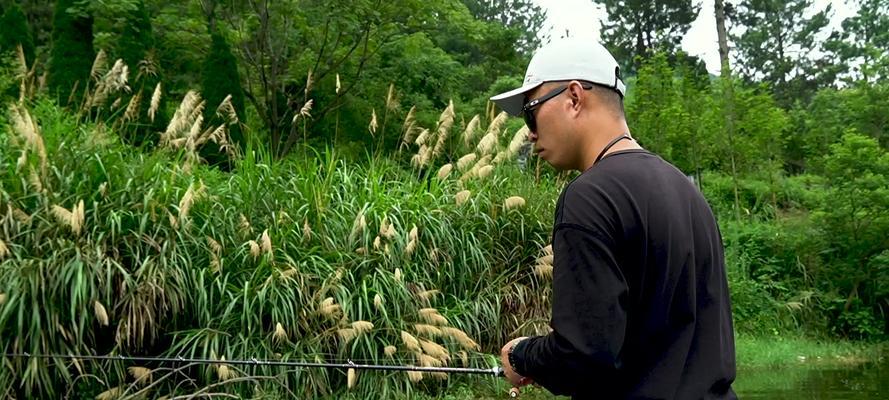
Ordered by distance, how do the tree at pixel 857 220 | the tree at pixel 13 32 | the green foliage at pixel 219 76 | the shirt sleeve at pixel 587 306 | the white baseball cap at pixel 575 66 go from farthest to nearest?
the green foliage at pixel 219 76, the tree at pixel 857 220, the tree at pixel 13 32, the white baseball cap at pixel 575 66, the shirt sleeve at pixel 587 306

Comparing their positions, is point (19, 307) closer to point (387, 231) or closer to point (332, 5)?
point (387, 231)

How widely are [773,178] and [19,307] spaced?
15.1 meters

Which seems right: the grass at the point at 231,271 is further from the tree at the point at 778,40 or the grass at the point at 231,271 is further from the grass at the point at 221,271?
the tree at the point at 778,40

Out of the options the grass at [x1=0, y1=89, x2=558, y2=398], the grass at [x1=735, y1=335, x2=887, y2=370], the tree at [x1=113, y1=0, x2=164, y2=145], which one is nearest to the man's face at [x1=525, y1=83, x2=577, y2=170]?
the grass at [x1=0, y1=89, x2=558, y2=398]

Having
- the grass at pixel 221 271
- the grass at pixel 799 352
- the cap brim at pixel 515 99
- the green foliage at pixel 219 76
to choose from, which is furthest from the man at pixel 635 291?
the green foliage at pixel 219 76

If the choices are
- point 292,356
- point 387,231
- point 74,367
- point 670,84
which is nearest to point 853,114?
point 670,84

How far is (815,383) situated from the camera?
9.97 metres

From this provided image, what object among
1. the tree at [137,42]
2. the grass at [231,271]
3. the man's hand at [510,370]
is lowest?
the grass at [231,271]

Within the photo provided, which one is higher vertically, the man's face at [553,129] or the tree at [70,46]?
the tree at [70,46]

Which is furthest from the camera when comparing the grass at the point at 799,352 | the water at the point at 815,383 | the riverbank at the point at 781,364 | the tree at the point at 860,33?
the tree at the point at 860,33

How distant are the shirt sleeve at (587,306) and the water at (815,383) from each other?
7242mm

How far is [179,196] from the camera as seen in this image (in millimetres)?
7539

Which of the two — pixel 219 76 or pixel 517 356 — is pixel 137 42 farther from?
pixel 517 356

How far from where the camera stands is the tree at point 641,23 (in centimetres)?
3934
